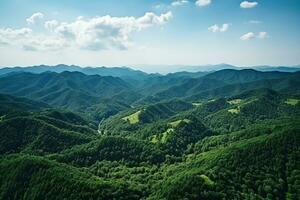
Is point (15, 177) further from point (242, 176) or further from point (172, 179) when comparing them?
point (242, 176)

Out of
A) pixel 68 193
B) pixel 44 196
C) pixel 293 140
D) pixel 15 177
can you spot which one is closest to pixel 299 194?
pixel 293 140

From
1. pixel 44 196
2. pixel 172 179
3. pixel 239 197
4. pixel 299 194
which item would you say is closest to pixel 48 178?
pixel 44 196

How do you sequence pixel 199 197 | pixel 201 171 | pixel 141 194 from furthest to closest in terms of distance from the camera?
pixel 201 171, pixel 141 194, pixel 199 197

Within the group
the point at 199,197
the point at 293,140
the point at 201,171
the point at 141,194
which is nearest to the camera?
the point at 199,197

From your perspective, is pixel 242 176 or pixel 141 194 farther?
pixel 242 176

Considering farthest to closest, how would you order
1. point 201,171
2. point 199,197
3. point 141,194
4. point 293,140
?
point 293,140, point 201,171, point 141,194, point 199,197

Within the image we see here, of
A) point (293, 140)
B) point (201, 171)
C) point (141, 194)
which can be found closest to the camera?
point (141, 194)

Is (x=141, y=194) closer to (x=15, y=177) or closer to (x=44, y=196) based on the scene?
(x=44, y=196)

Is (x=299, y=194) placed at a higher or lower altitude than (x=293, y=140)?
lower

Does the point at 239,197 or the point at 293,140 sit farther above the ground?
the point at 293,140
